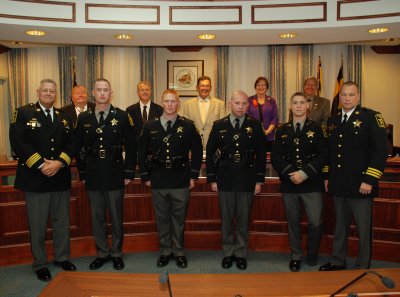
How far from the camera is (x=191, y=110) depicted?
5.07 m

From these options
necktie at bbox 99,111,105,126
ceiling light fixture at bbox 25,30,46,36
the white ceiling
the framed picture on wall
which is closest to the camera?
necktie at bbox 99,111,105,126

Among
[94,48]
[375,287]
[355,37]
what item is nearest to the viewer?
[375,287]

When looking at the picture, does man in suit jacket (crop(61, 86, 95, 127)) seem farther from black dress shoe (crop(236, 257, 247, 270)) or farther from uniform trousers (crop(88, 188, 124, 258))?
black dress shoe (crop(236, 257, 247, 270))

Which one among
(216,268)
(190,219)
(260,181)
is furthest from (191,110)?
(216,268)

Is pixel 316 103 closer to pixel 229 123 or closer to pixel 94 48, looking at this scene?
pixel 229 123

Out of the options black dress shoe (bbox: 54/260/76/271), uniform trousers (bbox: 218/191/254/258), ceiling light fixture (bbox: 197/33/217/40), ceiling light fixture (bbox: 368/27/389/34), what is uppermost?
ceiling light fixture (bbox: 197/33/217/40)

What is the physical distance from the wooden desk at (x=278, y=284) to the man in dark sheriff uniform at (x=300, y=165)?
1.69 metres

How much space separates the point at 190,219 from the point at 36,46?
18.6ft

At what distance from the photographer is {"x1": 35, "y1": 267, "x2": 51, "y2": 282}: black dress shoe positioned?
3.40 metres

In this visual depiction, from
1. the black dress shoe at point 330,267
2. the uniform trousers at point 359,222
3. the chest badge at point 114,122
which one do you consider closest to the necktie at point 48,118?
the chest badge at point 114,122

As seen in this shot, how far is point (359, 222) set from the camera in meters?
3.30

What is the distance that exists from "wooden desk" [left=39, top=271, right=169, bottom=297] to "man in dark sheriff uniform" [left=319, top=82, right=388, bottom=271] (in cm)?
209

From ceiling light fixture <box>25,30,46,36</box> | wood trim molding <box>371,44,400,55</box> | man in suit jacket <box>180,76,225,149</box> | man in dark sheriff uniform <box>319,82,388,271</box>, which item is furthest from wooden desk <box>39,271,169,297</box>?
wood trim molding <box>371,44,400,55</box>

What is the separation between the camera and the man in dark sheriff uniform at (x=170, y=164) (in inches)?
139
